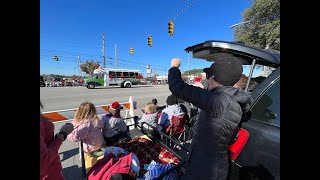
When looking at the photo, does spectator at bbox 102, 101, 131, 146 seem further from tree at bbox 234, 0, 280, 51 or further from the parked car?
tree at bbox 234, 0, 280, 51

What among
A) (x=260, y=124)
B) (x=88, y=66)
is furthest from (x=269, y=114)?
(x=88, y=66)

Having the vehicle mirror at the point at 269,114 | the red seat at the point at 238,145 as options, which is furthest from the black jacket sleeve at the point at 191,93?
the vehicle mirror at the point at 269,114

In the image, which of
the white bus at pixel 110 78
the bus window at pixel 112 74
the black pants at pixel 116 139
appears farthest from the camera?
the bus window at pixel 112 74

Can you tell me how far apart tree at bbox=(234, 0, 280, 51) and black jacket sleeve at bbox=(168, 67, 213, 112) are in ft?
53.6

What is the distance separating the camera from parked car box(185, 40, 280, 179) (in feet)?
4.99

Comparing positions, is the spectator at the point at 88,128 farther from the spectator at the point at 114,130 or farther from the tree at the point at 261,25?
the tree at the point at 261,25

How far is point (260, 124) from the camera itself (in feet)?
5.83

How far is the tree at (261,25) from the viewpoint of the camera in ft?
51.8

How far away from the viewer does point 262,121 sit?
180 centimetres

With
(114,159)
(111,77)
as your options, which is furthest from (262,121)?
(111,77)

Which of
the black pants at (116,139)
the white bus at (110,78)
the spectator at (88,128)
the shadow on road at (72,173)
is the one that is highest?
the white bus at (110,78)

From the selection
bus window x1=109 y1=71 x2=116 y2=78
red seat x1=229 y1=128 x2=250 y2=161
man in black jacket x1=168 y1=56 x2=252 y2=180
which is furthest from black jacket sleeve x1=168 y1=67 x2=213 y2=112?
bus window x1=109 y1=71 x2=116 y2=78
